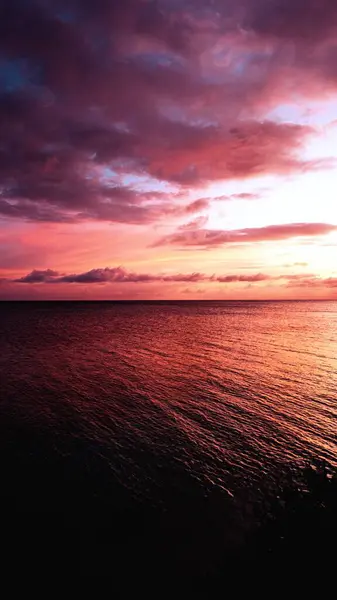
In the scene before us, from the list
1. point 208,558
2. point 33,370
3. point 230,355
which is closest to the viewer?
point 208,558

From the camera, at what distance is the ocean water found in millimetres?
18953

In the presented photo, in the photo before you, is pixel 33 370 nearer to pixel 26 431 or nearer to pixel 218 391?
pixel 26 431

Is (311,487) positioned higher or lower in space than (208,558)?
higher

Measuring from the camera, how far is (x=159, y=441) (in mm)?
28109

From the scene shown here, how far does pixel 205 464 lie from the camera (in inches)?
972

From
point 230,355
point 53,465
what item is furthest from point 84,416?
point 230,355

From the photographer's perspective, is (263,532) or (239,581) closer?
(239,581)

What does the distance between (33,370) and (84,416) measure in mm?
21312

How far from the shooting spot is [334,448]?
27.8 meters

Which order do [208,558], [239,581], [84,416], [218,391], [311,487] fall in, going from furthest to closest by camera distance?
[218,391] < [84,416] < [311,487] < [208,558] < [239,581]

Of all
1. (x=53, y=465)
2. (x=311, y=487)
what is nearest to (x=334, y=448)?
(x=311, y=487)

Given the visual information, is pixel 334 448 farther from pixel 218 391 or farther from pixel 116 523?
pixel 116 523

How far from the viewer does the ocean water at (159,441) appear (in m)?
19.0

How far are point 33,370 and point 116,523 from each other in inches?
1446
